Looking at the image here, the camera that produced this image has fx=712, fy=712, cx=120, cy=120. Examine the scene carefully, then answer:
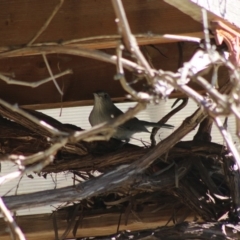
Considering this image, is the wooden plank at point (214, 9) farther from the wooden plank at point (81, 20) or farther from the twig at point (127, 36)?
the twig at point (127, 36)

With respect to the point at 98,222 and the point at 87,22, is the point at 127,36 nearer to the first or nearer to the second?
the point at 87,22

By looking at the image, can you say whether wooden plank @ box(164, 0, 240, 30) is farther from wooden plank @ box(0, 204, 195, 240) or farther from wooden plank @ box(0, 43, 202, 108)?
wooden plank @ box(0, 204, 195, 240)

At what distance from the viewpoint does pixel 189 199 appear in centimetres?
244

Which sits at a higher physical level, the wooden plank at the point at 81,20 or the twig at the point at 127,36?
the wooden plank at the point at 81,20

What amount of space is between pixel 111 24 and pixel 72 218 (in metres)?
0.82

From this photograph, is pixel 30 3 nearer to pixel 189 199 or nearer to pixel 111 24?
pixel 111 24

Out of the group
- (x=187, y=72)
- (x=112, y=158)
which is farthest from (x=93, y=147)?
(x=187, y=72)

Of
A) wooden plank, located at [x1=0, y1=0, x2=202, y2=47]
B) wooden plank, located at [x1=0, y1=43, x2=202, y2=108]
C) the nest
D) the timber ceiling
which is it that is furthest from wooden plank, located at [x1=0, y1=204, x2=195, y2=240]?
wooden plank, located at [x1=0, y1=0, x2=202, y2=47]

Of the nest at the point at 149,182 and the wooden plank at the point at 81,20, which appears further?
the nest at the point at 149,182

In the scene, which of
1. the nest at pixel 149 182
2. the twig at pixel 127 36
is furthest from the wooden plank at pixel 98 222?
the twig at pixel 127 36

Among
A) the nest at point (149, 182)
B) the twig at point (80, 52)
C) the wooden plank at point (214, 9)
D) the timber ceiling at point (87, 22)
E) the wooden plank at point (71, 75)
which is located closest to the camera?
the twig at point (80, 52)

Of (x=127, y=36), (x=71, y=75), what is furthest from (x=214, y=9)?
(x=71, y=75)

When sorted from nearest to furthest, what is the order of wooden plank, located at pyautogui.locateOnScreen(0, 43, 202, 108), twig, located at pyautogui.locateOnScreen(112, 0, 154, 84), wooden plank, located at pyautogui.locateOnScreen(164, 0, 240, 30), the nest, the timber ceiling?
twig, located at pyautogui.locateOnScreen(112, 0, 154, 84)
wooden plank, located at pyautogui.locateOnScreen(164, 0, 240, 30)
the timber ceiling
the nest
wooden plank, located at pyautogui.locateOnScreen(0, 43, 202, 108)

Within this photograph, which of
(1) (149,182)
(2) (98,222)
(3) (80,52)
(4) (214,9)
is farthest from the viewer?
(2) (98,222)
